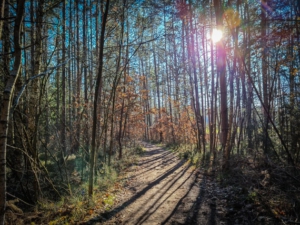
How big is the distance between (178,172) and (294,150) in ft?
12.9

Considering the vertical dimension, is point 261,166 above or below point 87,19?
below

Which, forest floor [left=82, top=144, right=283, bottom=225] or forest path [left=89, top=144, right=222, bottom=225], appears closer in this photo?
forest floor [left=82, top=144, right=283, bottom=225]

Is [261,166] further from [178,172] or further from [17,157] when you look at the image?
[17,157]

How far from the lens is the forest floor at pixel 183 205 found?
3555 mm

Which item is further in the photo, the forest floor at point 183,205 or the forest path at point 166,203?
the forest path at point 166,203

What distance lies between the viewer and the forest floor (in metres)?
3.55

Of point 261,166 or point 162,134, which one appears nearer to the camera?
point 261,166

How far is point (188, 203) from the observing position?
4395 mm

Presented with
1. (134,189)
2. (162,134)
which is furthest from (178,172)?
(162,134)

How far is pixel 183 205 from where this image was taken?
430 centimetres

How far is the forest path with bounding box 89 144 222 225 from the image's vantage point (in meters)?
3.73

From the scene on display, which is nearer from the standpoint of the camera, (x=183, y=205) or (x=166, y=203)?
(x=183, y=205)

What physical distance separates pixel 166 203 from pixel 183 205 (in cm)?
42

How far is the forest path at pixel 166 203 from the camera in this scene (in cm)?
373
